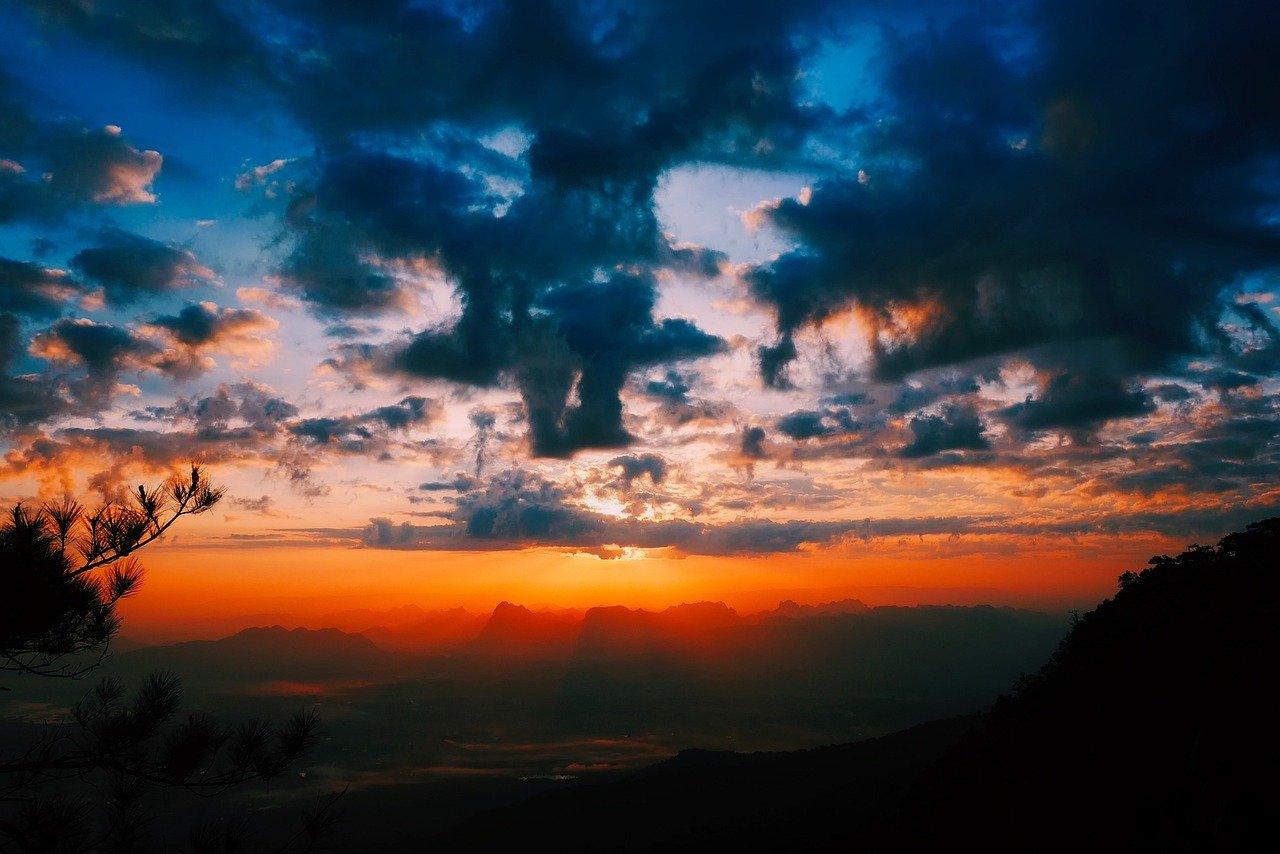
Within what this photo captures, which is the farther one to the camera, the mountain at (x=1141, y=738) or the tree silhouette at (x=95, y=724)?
the mountain at (x=1141, y=738)

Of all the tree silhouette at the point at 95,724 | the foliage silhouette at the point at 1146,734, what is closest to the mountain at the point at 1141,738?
the foliage silhouette at the point at 1146,734

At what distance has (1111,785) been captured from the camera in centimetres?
2162

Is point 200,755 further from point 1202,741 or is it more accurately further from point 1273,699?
point 1273,699

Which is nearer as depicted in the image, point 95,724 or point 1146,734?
point 95,724

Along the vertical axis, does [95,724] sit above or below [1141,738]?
above

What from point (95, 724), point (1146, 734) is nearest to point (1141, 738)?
point (1146, 734)

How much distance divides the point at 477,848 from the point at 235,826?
95558 millimetres

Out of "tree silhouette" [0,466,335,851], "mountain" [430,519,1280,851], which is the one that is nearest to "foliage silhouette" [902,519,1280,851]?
"mountain" [430,519,1280,851]

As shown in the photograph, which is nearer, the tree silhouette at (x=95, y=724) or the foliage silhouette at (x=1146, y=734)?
the tree silhouette at (x=95, y=724)

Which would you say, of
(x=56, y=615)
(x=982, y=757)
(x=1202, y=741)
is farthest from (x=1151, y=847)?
(x=56, y=615)

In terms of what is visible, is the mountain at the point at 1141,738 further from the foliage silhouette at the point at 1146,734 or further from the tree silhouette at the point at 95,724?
the tree silhouette at the point at 95,724

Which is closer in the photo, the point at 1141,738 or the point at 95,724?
the point at 95,724

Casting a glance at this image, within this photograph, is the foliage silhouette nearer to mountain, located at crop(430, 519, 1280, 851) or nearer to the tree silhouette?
mountain, located at crop(430, 519, 1280, 851)

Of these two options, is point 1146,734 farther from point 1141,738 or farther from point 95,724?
point 95,724
